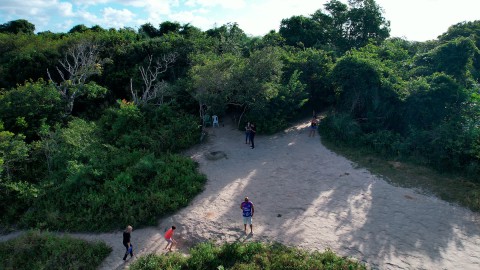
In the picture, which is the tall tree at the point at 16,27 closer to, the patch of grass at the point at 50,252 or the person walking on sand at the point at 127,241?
the patch of grass at the point at 50,252

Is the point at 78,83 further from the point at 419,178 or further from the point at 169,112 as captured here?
the point at 419,178

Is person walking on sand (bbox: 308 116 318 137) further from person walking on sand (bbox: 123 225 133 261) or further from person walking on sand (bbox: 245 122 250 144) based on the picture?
person walking on sand (bbox: 123 225 133 261)

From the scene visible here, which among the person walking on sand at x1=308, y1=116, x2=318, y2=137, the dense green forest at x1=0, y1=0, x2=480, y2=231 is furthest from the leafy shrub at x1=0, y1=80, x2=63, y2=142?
the person walking on sand at x1=308, y1=116, x2=318, y2=137

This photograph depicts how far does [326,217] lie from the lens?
37.2ft

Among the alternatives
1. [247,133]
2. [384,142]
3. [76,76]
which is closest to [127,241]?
[247,133]

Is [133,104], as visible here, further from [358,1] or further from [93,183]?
[358,1]

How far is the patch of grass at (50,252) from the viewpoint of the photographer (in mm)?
9898

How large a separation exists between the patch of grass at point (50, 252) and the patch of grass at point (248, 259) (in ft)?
5.13

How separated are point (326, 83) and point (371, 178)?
8.61 m

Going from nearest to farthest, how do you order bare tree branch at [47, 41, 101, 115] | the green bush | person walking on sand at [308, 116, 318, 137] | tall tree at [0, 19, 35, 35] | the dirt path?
the dirt path, the green bush, person walking on sand at [308, 116, 318, 137], bare tree branch at [47, 41, 101, 115], tall tree at [0, 19, 35, 35]

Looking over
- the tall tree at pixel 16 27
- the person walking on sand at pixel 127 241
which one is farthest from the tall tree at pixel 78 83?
the tall tree at pixel 16 27

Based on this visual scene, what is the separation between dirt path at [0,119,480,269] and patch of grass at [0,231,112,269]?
0.50m

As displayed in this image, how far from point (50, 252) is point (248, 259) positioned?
639 cm

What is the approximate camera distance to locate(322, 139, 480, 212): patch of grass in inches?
486
